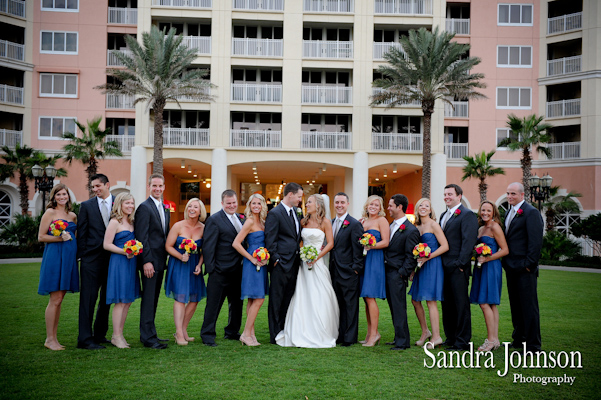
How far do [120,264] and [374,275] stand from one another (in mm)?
3887

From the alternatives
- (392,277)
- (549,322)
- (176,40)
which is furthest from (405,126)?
(392,277)

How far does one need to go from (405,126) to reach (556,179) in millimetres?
10926

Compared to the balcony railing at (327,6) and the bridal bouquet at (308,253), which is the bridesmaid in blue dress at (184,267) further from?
the balcony railing at (327,6)

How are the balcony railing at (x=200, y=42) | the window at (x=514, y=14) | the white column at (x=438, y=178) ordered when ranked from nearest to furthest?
the white column at (x=438, y=178) → the balcony railing at (x=200, y=42) → the window at (x=514, y=14)

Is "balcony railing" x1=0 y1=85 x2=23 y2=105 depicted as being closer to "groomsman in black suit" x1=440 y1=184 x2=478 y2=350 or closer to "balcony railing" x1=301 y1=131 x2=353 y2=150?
"balcony railing" x1=301 y1=131 x2=353 y2=150

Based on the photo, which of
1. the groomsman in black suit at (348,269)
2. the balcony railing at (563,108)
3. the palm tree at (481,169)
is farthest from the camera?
the balcony railing at (563,108)

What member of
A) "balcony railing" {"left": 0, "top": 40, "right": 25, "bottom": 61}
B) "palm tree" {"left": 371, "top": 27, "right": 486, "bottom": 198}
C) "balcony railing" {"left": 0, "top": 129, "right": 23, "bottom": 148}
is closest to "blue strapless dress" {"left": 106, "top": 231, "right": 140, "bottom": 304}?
"palm tree" {"left": 371, "top": 27, "right": 486, "bottom": 198}

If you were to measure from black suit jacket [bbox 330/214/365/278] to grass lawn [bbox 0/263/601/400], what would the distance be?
1238 millimetres

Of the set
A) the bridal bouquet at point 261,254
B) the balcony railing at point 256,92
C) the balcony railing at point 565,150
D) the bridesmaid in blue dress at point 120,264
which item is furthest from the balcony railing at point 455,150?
the bridesmaid in blue dress at point 120,264

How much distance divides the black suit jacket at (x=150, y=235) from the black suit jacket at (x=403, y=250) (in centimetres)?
351

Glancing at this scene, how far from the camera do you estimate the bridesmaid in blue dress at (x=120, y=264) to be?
24.7 feet

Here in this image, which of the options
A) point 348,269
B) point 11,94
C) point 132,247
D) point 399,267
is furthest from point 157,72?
point 399,267

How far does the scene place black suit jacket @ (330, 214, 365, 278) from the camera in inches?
322

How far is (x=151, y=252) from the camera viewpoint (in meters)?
7.69
